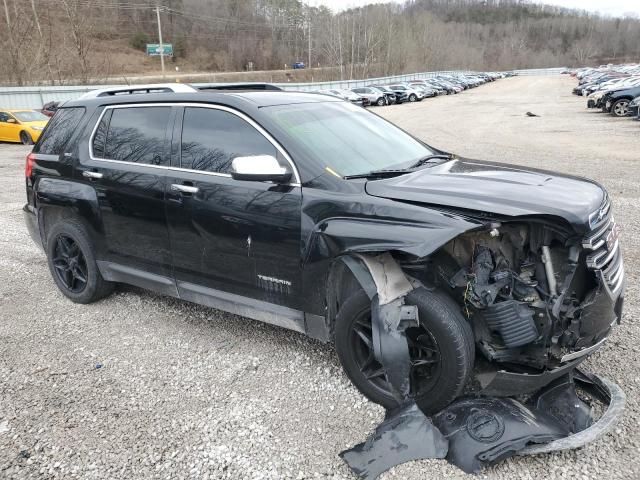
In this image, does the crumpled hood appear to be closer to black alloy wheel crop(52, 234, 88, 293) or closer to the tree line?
black alloy wheel crop(52, 234, 88, 293)

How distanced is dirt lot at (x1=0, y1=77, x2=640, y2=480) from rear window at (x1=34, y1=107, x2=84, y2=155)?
142 centimetres

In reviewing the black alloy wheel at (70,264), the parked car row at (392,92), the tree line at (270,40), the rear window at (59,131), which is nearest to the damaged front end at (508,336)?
the black alloy wheel at (70,264)

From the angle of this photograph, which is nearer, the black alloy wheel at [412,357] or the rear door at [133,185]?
the black alloy wheel at [412,357]

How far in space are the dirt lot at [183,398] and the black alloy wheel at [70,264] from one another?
0.66ft

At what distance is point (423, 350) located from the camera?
297 cm

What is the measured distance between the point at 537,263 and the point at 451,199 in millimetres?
576

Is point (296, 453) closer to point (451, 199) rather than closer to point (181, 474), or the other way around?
point (181, 474)

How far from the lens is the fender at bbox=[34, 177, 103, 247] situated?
439 cm

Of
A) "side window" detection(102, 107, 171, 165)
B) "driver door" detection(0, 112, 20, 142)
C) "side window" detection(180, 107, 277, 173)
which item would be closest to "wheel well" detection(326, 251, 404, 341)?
"side window" detection(180, 107, 277, 173)

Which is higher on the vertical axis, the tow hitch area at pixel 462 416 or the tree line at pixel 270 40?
the tree line at pixel 270 40

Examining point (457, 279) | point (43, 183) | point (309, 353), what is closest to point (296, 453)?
point (309, 353)

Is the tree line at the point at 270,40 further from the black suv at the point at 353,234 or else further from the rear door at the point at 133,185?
the black suv at the point at 353,234

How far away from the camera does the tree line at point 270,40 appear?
1486 inches

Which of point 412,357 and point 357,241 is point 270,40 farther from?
point 412,357
